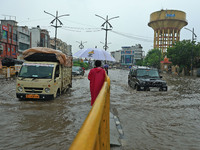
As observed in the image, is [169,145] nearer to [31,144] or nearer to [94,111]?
[31,144]

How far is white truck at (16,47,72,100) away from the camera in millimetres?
8555

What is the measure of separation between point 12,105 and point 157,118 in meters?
5.66

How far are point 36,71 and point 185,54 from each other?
42.1 m

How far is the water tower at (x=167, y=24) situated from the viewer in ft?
241

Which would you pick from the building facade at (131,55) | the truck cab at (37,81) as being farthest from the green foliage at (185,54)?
the building facade at (131,55)

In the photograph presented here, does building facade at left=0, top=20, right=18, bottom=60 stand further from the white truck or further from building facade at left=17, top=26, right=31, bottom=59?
the white truck

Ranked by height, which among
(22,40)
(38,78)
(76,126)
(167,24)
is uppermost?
(167,24)

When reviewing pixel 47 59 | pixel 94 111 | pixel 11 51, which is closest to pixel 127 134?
pixel 94 111

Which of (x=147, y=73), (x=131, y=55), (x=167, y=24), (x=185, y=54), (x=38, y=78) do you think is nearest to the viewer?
(x=38, y=78)

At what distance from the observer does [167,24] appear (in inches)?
2982

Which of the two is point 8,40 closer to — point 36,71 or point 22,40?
point 22,40

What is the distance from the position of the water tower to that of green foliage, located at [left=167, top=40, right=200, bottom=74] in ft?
102

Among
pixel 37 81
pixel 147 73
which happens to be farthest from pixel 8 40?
pixel 37 81

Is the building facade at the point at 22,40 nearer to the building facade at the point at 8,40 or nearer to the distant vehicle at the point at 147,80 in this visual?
the building facade at the point at 8,40
